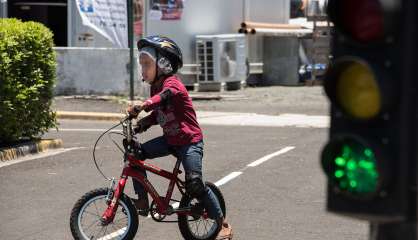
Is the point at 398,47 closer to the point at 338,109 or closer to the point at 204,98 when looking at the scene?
the point at 338,109

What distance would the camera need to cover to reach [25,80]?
44.5 ft

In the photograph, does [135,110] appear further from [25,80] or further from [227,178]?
[25,80]

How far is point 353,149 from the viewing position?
297 cm

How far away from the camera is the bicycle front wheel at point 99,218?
23.1ft

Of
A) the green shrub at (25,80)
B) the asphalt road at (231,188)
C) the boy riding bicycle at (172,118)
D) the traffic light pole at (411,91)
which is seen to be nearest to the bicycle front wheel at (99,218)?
the boy riding bicycle at (172,118)

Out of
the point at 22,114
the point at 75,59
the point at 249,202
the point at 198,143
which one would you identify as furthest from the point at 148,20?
the point at 198,143

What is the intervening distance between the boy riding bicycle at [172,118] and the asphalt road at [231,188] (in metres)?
1.18

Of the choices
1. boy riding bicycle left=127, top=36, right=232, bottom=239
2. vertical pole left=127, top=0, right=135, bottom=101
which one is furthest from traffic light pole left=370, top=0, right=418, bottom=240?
vertical pole left=127, top=0, right=135, bottom=101

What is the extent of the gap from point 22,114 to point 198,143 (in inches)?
275

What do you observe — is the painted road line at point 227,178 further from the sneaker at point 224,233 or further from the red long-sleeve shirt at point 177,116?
the red long-sleeve shirt at point 177,116

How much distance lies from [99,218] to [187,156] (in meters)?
0.85

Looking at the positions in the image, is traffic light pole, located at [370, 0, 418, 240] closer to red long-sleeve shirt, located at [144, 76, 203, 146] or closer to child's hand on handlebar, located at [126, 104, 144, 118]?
child's hand on handlebar, located at [126, 104, 144, 118]

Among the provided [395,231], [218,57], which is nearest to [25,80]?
[395,231]

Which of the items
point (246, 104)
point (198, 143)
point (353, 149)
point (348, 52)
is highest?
point (348, 52)
